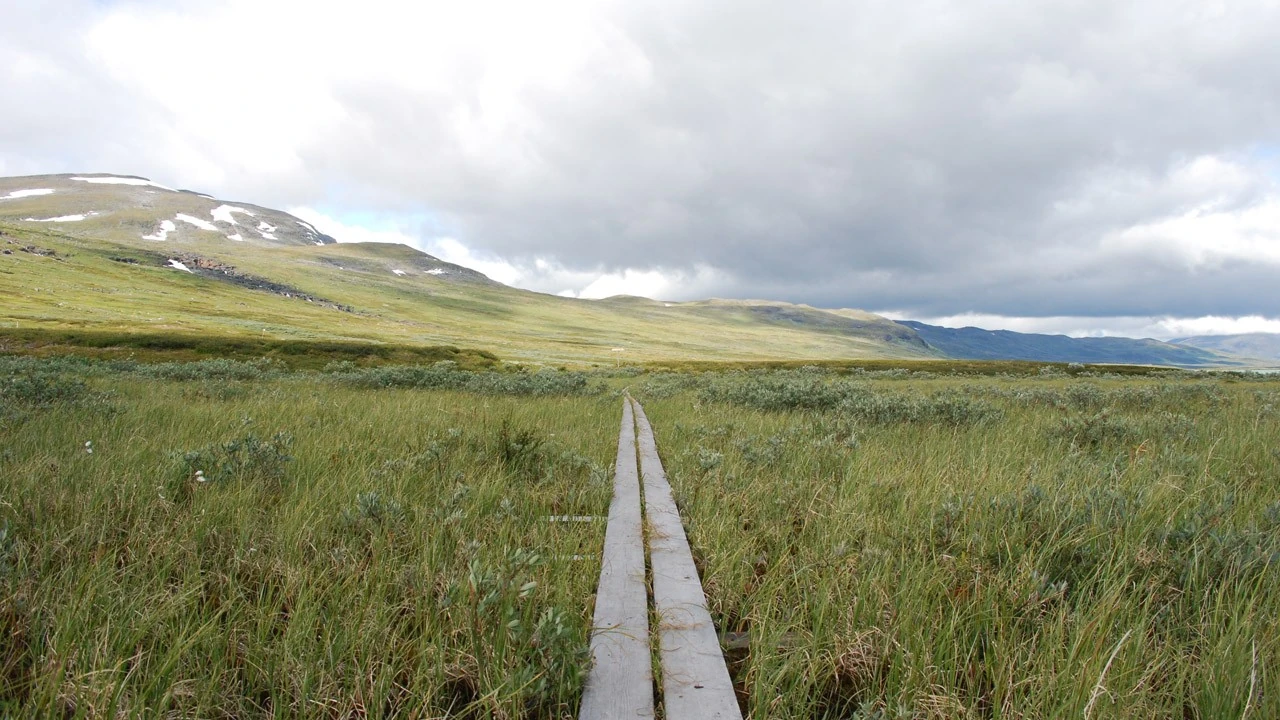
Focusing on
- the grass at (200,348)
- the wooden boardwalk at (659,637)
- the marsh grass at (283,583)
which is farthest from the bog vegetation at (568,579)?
the grass at (200,348)

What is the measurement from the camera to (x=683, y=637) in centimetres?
277

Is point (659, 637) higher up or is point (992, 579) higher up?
point (992, 579)

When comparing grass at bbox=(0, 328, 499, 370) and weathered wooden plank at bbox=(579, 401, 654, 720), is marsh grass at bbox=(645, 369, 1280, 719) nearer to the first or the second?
weathered wooden plank at bbox=(579, 401, 654, 720)

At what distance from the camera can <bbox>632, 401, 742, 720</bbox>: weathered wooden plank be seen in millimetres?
2279

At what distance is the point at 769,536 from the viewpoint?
4.07m

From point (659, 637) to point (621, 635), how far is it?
0.65 ft

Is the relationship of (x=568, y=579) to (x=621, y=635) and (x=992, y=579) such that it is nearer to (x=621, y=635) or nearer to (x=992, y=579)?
(x=621, y=635)

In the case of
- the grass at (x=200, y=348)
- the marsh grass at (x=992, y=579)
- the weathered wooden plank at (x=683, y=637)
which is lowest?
the grass at (x=200, y=348)

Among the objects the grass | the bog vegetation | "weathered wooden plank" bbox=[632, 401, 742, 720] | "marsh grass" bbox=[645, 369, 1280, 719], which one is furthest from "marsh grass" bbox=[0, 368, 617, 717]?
the grass

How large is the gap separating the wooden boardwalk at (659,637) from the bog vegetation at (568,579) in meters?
0.12

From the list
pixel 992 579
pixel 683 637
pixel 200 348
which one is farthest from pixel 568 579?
pixel 200 348

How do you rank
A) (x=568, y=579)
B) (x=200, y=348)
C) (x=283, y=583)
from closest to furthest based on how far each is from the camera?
(x=283, y=583) → (x=568, y=579) → (x=200, y=348)

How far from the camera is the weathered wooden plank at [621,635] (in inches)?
89.0

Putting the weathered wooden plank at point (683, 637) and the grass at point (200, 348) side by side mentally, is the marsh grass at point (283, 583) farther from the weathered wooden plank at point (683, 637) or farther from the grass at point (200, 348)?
the grass at point (200, 348)
